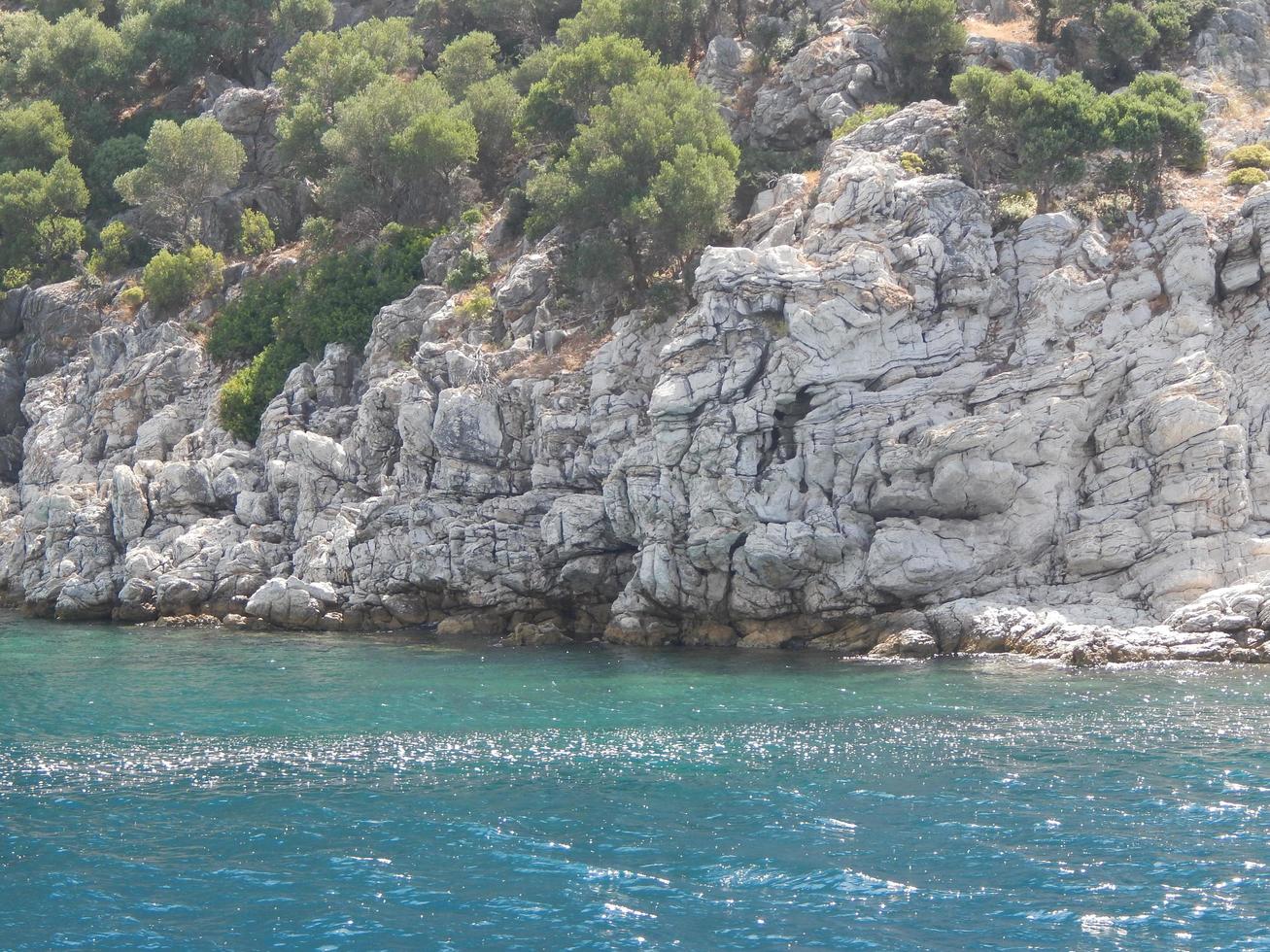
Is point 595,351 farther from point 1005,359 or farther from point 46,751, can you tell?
point 46,751

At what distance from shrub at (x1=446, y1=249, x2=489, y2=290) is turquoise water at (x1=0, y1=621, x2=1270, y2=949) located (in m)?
24.7

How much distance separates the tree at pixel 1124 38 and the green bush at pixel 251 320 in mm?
39407

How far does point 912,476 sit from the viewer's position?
37.5 meters

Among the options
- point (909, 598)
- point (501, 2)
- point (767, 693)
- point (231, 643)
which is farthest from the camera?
point (501, 2)

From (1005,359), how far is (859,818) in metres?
22.3

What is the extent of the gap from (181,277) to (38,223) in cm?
1397

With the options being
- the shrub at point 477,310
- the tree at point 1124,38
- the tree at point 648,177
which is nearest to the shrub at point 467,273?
the shrub at point 477,310

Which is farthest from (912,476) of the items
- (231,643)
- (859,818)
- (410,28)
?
(410,28)

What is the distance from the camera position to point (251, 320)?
2381 inches

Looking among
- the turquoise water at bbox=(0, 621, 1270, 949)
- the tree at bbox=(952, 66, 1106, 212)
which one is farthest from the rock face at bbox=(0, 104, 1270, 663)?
the turquoise water at bbox=(0, 621, 1270, 949)

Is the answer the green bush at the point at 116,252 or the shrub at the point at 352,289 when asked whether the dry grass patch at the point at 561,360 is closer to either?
the shrub at the point at 352,289

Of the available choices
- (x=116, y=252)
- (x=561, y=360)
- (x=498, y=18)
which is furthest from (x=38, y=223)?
(x=561, y=360)

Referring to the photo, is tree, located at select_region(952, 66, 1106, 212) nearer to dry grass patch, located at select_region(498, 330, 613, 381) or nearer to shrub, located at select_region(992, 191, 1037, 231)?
shrub, located at select_region(992, 191, 1037, 231)

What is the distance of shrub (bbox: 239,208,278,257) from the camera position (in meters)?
66.3
